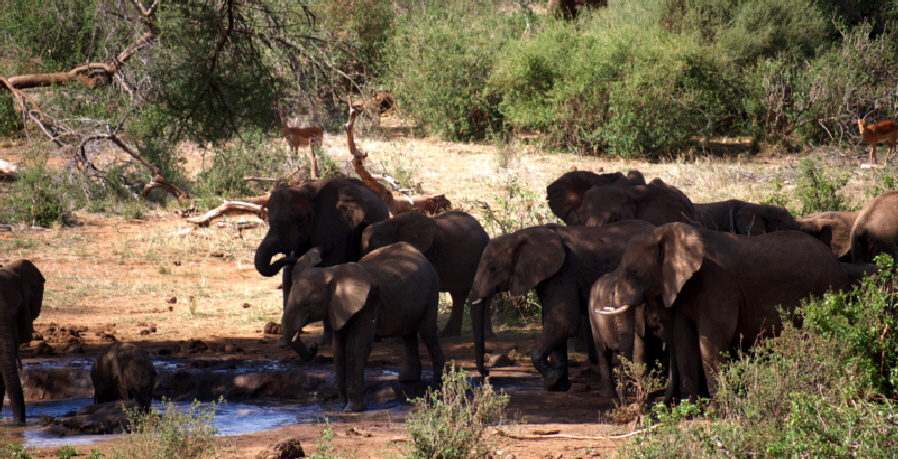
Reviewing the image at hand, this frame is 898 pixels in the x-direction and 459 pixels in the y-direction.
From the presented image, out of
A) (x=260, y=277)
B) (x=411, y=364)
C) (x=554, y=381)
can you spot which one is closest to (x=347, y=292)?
(x=411, y=364)

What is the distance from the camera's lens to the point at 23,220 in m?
16.6

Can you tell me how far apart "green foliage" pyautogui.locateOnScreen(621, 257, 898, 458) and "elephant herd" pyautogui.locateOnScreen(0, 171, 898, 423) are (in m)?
0.45

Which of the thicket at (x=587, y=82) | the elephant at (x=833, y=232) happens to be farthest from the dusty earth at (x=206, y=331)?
the elephant at (x=833, y=232)

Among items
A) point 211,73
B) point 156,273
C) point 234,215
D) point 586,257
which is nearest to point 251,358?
point 211,73

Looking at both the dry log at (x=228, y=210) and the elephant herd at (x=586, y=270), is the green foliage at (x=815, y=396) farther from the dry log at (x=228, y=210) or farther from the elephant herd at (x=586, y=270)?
the dry log at (x=228, y=210)

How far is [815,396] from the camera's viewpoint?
17.4ft

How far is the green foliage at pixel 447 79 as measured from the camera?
25656mm

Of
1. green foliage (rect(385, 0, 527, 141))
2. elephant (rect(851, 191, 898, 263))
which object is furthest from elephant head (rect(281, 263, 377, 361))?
green foliage (rect(385, 0, 527, 141))

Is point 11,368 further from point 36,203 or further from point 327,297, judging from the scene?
point 36,203

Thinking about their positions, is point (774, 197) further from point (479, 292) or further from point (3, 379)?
point (3, 379)

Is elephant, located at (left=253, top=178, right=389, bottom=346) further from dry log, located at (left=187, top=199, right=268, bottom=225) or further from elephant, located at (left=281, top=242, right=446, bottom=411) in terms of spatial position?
dry log, located at (left=187, top=199, right=268, bottom=225)

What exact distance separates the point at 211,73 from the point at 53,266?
6.12 m

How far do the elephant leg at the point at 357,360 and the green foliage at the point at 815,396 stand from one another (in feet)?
9.84

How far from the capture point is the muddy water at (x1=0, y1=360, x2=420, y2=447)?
8.40 metres
